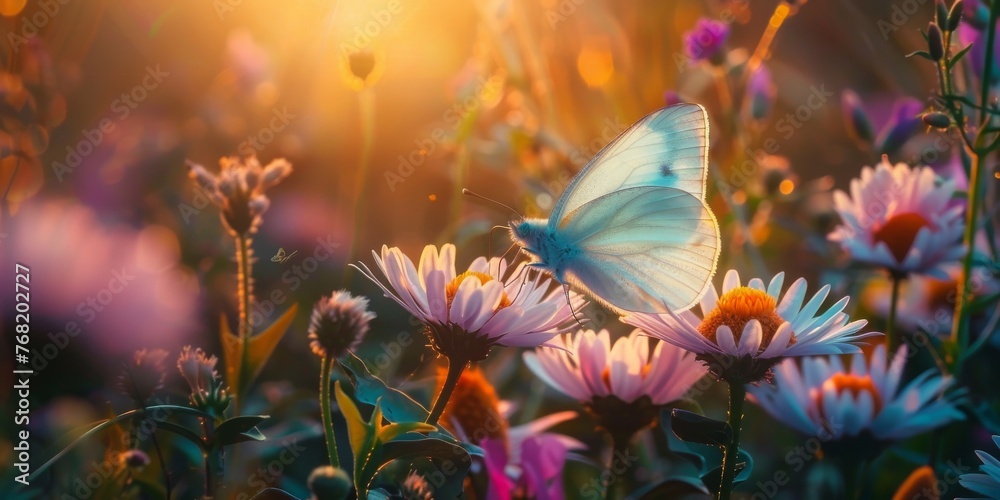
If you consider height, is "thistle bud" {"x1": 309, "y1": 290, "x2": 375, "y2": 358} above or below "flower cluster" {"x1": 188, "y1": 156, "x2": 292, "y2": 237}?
below

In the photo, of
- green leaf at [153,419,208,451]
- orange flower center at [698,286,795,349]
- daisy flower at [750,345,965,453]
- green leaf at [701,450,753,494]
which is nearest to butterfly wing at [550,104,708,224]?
orange flower center at [698,286,795,349]

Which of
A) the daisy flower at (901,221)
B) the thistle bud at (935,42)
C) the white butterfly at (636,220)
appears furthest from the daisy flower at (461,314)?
the daisy flower at (901,221)

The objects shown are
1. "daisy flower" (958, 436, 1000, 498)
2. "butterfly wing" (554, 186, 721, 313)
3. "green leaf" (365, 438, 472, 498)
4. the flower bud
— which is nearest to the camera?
the flower bud

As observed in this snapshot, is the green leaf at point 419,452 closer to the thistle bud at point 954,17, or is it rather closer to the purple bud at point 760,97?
the thistle bud at point 954,17

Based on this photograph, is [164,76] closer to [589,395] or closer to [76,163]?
[76,163]

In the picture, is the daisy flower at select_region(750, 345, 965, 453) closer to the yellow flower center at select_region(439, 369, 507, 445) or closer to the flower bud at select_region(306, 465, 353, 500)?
the yellow flower center at select_region(439, 369, 507, 445)

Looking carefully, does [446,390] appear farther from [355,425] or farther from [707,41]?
[707,41]
